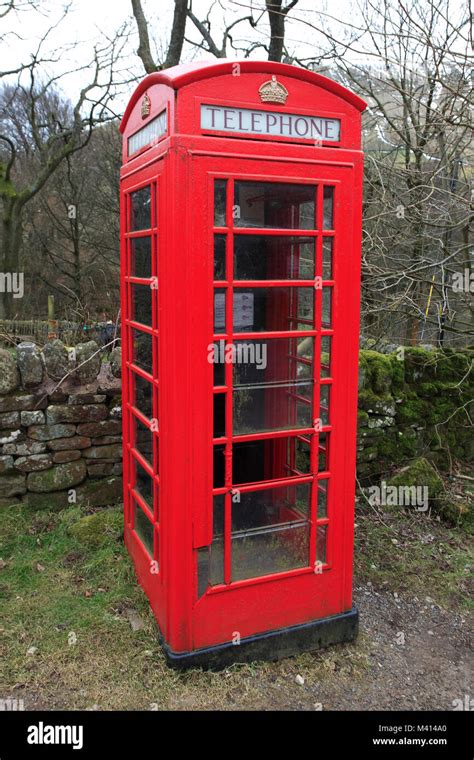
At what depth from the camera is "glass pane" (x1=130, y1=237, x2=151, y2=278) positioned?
126 inches

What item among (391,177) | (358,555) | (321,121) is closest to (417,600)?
(358,555)

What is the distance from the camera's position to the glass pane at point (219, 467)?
10.0 ft

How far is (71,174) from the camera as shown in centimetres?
1692

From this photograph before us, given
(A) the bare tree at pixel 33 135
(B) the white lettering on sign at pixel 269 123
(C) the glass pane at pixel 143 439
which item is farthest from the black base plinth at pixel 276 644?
(A) the bare tree at pixel 33 135

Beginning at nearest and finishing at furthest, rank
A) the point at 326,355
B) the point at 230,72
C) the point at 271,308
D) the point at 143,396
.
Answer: the point at 230,72 → the point at 326,355 → the point at 271,308 → the point at 143,396

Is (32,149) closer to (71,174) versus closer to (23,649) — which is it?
(71,174)

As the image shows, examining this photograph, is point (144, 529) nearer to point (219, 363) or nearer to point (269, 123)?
point (219, 363)

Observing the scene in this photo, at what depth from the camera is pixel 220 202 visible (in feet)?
9.11

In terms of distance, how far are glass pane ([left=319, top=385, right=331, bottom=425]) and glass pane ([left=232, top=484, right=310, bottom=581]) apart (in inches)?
15.0

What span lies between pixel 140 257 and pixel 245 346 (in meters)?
0.85

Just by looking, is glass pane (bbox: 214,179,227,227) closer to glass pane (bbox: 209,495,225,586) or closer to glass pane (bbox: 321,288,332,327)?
glass pane (bbox: 321,288,332,327)

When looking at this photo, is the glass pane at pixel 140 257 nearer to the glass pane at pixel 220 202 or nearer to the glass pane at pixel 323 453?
the glass pane at pixel 220 202

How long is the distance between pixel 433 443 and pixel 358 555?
1.68 metres

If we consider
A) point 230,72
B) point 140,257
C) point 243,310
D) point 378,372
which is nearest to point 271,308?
point 243,310
